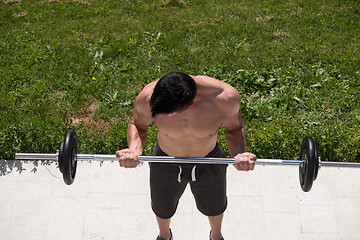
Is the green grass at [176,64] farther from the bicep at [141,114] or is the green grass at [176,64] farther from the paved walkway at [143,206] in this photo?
the bicep at [141,114]

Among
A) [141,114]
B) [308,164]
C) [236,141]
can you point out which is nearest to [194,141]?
[236,141]

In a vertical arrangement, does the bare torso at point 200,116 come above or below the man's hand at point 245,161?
above

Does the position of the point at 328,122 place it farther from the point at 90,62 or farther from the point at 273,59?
the point at 90,62

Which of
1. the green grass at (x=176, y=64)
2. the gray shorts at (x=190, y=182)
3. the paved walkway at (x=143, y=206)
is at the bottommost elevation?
the paved walkway at (x=143, y=206)

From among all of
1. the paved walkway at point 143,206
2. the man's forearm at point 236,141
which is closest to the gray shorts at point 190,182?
the man's forearm at point 236,141

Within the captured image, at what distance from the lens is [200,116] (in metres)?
3.14

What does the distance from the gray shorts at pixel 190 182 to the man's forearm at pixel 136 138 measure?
216 millimetres

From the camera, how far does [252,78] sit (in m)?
5.59

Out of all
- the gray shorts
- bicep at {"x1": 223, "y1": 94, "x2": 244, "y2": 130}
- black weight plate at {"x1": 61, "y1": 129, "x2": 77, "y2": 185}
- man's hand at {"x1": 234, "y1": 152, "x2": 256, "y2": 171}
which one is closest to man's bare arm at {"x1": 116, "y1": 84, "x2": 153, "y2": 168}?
the gray shorts

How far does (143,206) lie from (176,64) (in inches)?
93.0

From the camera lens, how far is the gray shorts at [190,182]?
3.43 meters

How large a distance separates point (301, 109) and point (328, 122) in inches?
14.4

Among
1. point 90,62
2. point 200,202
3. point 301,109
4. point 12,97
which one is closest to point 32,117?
point 12,97

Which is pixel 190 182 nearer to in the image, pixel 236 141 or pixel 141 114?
pixel 236 141
